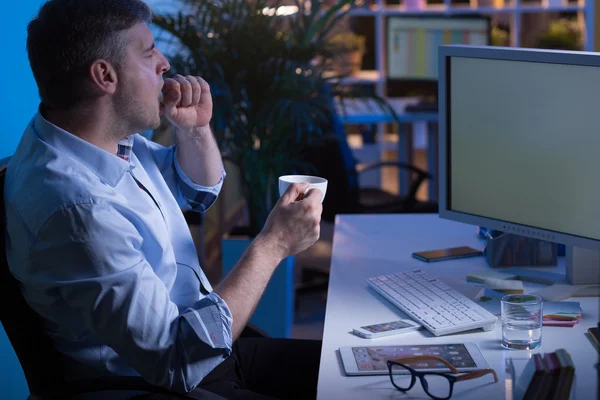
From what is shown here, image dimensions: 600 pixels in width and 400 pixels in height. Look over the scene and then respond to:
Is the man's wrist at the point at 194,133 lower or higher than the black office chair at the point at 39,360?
higher

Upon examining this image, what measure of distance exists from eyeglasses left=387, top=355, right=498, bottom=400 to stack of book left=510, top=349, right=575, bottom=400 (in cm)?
13

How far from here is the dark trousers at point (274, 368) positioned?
5.86 ft

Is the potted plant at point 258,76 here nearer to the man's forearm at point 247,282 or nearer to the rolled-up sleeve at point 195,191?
the rolled-up sleeve at point 195,191

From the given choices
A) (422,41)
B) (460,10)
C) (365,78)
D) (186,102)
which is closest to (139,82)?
(186,102)

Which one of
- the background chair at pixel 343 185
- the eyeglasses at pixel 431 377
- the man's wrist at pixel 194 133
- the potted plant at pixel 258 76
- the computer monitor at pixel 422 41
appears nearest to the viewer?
the eyeglasses at pixel 431 377

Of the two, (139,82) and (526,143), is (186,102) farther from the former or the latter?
(526,143)

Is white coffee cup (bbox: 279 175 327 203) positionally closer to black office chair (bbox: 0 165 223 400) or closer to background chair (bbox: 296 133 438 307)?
black office chair (bbox: 0 165 223 400)

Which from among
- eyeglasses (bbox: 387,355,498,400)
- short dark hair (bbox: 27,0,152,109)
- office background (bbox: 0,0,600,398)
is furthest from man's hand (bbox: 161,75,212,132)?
eyeglasses (bbox: 387,355,498,400)

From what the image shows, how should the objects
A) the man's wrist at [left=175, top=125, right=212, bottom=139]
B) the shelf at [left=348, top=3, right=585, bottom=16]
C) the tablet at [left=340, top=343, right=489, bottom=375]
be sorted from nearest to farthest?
1. the tablet at [left=340, top=343, right=489, bottom=375]
2. the man's wrist at [left=175, top=125, right=212, bottom=139]
3. the shelf at [left=348, top=3, right=585, bottom=16]

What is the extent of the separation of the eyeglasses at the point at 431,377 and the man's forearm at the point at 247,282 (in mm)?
272

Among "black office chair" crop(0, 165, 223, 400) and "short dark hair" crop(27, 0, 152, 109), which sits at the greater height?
"short dark hair" crop(27, 0, 152, 109)

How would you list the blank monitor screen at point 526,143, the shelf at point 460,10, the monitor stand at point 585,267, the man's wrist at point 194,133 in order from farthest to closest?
the shelf at point 460,10, the man's wrist at point 194,133, the monitor stand at point 585,267, the blank monitor screen at point 526,143

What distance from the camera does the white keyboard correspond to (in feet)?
5.17

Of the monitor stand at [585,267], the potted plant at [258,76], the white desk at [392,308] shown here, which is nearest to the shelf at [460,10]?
A: the potted plant at [258,76]
